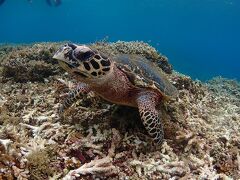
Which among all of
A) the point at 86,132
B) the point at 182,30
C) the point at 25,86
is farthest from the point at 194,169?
the point at 182,30

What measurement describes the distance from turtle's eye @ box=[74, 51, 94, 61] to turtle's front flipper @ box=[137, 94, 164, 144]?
1065 mm

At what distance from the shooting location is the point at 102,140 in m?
4.65

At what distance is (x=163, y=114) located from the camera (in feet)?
18.0

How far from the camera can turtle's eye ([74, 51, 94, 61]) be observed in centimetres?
412

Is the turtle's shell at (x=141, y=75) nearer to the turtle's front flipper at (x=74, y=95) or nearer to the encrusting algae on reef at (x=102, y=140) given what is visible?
the encrusting algae on reef at (x=102, y=140)

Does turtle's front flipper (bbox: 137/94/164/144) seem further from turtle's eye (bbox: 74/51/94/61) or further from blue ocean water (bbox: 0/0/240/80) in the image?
blue ocean water (bbox: 0/0/240/80)

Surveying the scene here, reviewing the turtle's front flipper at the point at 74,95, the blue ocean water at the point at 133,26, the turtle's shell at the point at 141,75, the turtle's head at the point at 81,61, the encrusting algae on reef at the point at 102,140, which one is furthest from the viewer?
the blue ocean water at the point at 133,26

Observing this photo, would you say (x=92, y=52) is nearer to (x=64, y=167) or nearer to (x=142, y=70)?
(x=142, y=70)

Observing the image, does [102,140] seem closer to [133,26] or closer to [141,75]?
[141,75]

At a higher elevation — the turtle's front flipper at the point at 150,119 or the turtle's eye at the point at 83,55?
the turtle's eye at the point at 83,55

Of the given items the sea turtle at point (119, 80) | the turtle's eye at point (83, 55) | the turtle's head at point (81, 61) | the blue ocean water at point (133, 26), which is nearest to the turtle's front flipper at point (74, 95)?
the sea turtle at point (119, 80)

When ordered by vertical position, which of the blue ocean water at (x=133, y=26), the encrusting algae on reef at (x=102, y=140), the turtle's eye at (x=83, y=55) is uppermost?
the blue ocean water at (x=133, y=26)

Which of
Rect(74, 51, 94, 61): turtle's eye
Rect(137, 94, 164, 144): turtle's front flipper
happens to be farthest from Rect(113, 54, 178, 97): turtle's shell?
Rect(74, 51, 94, 61): turtle's eye

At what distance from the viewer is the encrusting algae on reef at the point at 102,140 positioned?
13.0 feet
